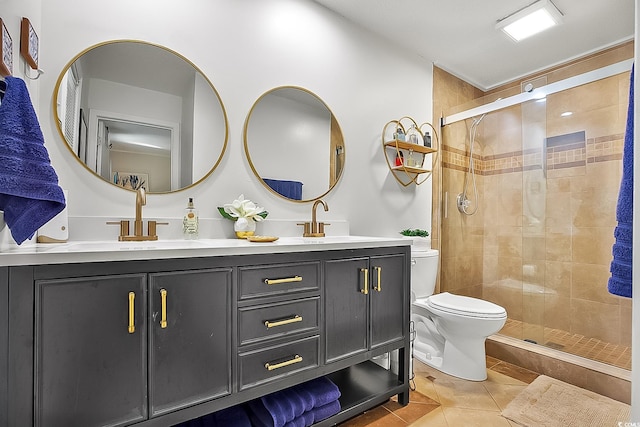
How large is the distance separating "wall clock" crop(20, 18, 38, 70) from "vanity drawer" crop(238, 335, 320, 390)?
1.35 m

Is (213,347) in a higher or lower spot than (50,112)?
lower

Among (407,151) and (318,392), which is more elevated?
(407,151)

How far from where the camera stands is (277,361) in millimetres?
1383

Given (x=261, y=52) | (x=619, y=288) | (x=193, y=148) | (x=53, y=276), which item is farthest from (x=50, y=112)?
(x=619, y=288)

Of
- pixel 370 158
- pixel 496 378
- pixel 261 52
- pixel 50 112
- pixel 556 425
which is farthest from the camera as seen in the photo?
pixel 370 158

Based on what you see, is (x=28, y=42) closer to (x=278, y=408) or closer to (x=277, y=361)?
(x=277, y=361)

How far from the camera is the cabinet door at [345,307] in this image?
1540 mm

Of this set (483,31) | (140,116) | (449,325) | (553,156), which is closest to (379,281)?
(449,325)

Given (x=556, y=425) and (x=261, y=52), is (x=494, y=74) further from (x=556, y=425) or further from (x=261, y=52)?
(x=556, y=425)

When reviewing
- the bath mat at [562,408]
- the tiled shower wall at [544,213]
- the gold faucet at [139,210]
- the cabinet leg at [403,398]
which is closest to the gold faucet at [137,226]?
the gold faucet at [139,210]

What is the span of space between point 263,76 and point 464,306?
1933 mm

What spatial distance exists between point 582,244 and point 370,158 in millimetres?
1815

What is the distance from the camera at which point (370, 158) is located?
247 centimetres

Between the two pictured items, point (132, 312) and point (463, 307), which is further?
point (463, 307)
